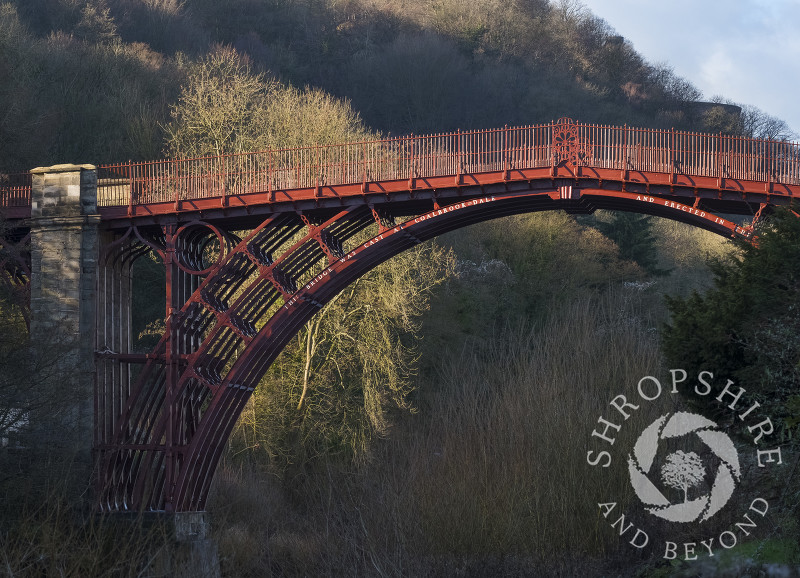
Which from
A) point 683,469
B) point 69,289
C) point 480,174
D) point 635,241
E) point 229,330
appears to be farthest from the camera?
point 635,241

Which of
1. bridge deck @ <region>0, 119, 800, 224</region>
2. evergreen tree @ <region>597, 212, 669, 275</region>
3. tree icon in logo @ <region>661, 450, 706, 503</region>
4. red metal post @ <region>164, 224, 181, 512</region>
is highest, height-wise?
evergreen tree @ <region>597, 212, 669, 275</region>

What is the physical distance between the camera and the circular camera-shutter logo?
14.5 meters

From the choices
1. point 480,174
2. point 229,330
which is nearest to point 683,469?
point 480,174

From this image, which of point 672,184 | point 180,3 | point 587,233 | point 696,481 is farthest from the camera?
point 180,3

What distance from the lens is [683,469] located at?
648 inches

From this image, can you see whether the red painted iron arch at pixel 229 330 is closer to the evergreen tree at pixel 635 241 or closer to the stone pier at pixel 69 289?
the stone pier at pixel 69 289

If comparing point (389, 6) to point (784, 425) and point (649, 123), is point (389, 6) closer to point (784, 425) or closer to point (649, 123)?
point (649, 123)

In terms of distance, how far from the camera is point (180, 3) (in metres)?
51.7

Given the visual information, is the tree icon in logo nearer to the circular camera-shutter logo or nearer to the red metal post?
the circular camera-shutter logo

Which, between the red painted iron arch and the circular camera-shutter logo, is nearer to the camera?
the circular camera-shutter logo

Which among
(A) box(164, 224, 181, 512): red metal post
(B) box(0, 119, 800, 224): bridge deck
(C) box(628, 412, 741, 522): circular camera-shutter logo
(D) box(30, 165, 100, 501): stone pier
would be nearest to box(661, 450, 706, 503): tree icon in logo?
(C) box(628, 412, 741, 522): circular camera-shutter logo

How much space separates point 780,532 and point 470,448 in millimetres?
9823

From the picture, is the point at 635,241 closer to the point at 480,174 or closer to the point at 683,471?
the point at 480,174

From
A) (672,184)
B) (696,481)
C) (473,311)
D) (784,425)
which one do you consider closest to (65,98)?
(473,311)
